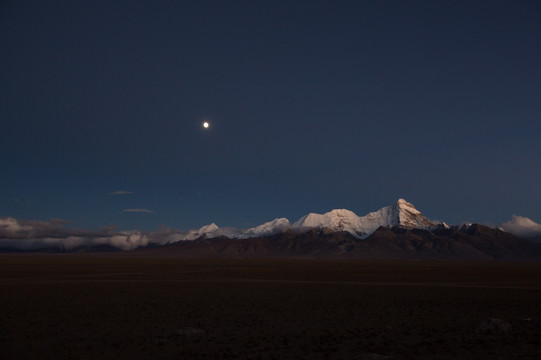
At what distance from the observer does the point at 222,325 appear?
19.9 m

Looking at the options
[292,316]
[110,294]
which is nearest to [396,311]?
[292,316]

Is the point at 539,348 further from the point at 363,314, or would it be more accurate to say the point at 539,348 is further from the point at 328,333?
the point at 363,314

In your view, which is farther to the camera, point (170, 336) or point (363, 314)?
point (363, 314)

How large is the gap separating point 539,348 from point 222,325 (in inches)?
547

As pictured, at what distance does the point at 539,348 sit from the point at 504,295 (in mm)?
21760

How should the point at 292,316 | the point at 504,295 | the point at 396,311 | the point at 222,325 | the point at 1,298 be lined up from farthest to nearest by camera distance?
1. the point at 504,295
2. the point at 1,298
3. the point at 396,311
4. the point at 292,316
5. the point at 222,325

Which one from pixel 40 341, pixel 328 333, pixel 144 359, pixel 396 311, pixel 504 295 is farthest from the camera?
pixel 504 295

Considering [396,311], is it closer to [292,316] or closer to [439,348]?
[292,316]

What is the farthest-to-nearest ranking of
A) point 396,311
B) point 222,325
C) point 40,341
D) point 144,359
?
1. point 396,311
2. point 222,325
3. point 40,341
4. point 144,359

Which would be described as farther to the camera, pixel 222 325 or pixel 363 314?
pixel 363 314

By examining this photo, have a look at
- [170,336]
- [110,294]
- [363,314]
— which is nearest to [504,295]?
[363,314]

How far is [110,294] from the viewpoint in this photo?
33250 millimetres

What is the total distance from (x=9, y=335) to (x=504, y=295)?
118 feet

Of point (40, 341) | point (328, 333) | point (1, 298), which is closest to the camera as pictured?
point (40, 341)
